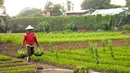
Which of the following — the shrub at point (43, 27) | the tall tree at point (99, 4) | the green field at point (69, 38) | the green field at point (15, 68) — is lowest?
the shrub at point (43, 27)

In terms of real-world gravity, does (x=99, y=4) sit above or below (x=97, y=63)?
below

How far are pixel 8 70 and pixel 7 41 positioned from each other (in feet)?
59.0

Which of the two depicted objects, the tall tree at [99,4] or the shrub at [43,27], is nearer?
the shrub at [43,27]

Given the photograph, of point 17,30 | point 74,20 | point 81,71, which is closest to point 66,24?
point 74,20

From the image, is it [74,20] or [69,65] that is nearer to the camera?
[69,65]

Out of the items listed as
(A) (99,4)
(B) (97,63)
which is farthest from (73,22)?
(B) (97,63)

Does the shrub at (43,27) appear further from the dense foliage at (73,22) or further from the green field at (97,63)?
the green field at (97,63)

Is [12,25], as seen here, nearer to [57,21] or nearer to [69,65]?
[57,21]

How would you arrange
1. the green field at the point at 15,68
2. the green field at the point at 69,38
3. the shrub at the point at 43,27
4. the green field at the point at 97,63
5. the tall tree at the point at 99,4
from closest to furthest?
the green field at the point at 97,63 < the green field at the point at 15,68 < the green field at the point at 69,38 < the shrub at the point at 43,27 < the tall tree at the point at 99,4

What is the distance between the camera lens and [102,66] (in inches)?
603

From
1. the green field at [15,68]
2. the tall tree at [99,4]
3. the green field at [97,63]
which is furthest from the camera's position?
the tall tree at [99,4]

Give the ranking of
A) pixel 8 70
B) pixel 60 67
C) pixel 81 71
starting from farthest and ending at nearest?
1. pixel 60 67
2. pixel 8 70
3. pixel 81 71

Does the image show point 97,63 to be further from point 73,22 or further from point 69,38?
point 73,22

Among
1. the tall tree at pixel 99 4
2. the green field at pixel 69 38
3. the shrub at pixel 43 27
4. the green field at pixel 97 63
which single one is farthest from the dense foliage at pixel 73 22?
the green field at pixel 97 63
